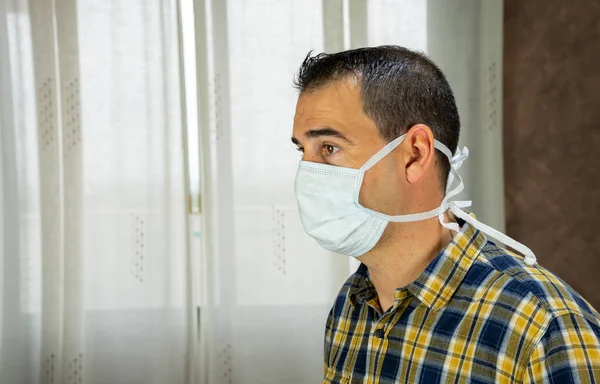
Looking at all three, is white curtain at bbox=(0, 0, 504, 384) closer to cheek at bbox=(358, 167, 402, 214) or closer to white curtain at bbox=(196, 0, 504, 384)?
white curtain at bbox=(196, 0, 504, 384)

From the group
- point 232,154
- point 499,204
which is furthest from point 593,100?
point 232,154

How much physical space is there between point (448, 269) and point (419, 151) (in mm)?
203

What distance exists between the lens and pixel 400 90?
1051mm

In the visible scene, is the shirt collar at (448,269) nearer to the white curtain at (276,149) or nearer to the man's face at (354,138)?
the man's face at (354,138)

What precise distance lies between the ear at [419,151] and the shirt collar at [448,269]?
119 mm

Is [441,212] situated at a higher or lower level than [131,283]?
higher

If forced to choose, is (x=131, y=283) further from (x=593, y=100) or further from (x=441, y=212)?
(x=593, y=100)

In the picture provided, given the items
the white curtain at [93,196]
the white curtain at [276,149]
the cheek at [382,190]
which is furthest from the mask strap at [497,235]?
the white curtain at [93,196]

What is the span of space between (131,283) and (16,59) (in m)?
0.90

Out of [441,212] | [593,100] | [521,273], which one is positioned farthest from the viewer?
[593,100]

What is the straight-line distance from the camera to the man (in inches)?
37.3

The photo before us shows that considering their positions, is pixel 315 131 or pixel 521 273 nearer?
pixel 521 273

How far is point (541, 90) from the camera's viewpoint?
2.23 meters

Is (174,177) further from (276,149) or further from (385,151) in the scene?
(385,151)
